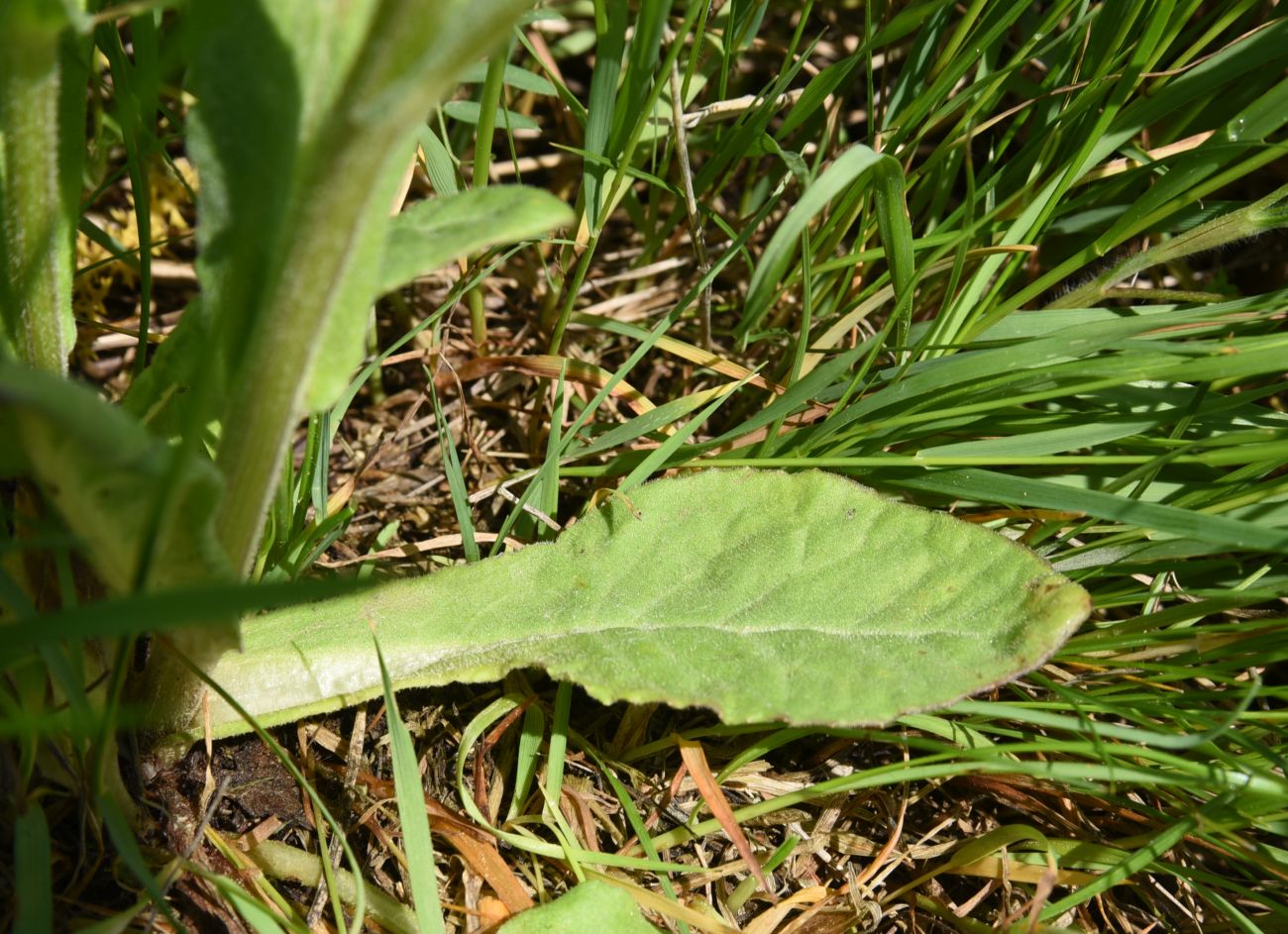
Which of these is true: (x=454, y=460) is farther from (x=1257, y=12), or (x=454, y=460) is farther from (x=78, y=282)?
(x=1257, y=12)

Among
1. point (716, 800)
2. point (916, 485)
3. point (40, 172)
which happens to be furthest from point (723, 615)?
point (40, 172)

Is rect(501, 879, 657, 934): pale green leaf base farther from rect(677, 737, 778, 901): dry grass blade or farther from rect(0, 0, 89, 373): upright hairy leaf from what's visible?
rect(0, 0, 89, 373): upright hairy leaf

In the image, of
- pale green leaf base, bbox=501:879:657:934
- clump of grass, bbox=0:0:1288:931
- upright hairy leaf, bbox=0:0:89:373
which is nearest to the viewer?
upright hairy leaf, bbox=0:0:89:373

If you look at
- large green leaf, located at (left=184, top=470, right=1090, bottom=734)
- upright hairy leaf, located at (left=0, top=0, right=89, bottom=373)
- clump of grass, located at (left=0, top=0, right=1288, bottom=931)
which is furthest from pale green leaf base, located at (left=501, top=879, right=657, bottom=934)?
upright hairy leaf, located at (left=0, top=0, right=89, bottom=373)

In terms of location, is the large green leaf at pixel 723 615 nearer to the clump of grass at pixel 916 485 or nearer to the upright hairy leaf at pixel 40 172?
the clump of grass at pixel 916 485

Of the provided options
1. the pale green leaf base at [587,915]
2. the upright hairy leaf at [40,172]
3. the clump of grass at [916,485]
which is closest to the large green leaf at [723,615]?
the clump of grass at [916,485]

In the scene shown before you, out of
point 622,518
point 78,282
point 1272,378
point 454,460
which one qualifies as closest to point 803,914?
point 622,518

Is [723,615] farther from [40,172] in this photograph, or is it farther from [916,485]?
[40,172]

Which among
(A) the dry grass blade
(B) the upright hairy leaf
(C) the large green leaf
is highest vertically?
(B) the upright hairy leaf
